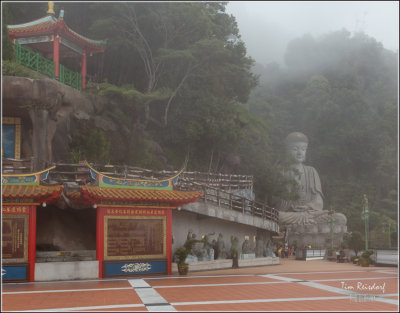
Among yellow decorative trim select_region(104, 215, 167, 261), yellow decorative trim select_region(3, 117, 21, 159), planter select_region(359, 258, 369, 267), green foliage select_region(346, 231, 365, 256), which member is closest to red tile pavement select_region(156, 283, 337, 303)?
yellow decorative trim select_region(104, 215, 167, 261)

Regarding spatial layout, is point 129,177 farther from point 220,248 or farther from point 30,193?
point 220,248

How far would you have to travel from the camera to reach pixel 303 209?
34.6 meters

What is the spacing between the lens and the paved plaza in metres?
8.52

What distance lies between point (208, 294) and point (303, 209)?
25588mm

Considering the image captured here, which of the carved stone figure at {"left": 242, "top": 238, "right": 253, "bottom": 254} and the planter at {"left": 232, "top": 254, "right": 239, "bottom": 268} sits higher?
the carved stone figure at {"left": 242, "top": 238, "right": 253, "bottom": 254}

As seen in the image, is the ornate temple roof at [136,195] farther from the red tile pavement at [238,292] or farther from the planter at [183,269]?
the red tile pavement at [238,292]

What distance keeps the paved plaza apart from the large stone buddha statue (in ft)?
59.5

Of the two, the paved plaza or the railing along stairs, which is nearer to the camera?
the paved plaza

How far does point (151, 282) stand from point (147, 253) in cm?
210

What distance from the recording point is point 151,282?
12602 mm

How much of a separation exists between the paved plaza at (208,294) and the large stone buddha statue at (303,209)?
714 inches

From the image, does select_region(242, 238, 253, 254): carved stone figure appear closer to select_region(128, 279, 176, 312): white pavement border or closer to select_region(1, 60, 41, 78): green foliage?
select_region(128, 279, 176, 312): white pavement border

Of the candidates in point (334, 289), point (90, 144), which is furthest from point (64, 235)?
point (334, 289)

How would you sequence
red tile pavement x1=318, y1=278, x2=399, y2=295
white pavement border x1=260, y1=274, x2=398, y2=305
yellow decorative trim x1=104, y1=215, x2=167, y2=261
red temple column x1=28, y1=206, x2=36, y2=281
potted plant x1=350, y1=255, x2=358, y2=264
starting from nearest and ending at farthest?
white pavement border x1=260, y1=274, x2=398, y2=305
red tile pavement x1=318, y1=278, x2=399, y2=295
red temple column x1=28, y1=206, x2=36, y2=281
yellow decorative trim x1=104, y1=215, x2=167, y2=261
potted plant x1=350, y1=255, x2=358, y2=264
